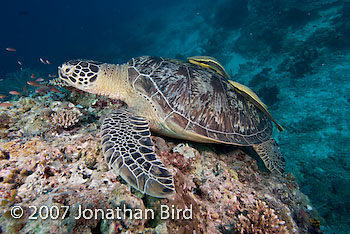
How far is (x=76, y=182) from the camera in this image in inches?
59.2

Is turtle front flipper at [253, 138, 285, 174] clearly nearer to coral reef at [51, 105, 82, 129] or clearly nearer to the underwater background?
the underwater background

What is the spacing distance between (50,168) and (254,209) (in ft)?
7.15

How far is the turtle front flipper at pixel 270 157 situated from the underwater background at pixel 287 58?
6.15ft

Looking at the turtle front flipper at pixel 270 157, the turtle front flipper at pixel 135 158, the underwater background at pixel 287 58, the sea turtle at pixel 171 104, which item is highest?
the underwater background at pixel 287 58

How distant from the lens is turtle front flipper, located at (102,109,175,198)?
149 centimetres

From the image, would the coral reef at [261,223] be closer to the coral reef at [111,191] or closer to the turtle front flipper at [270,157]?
the coral reef at [111,191]

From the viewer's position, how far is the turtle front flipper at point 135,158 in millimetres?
1487

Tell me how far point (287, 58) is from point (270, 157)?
10091mm

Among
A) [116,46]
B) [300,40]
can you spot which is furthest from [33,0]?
[300,40]

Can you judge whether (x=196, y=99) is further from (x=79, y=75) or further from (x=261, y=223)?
(x=79, y=75)

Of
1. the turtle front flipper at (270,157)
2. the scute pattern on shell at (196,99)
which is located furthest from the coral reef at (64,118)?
the turtle front flipper at (270,157)

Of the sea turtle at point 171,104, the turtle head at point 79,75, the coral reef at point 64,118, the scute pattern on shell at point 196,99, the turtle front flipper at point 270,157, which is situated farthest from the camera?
the turtle front flipper at point 270,157

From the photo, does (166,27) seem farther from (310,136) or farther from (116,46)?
(310,136)

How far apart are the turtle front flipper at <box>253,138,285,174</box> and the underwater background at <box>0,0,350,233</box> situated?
1.87 meters
